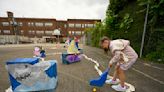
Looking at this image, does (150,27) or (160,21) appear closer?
(160,21)

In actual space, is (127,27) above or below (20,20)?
below

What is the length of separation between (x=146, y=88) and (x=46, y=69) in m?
3.05

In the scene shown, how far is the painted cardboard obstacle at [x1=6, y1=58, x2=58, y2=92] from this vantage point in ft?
14.7

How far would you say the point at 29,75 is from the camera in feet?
14.9

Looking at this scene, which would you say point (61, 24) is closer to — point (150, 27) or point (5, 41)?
point (5, 41)

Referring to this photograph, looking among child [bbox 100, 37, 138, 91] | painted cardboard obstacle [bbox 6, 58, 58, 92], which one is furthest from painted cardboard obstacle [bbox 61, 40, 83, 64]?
child [bbox 100, 37, 138, 91]

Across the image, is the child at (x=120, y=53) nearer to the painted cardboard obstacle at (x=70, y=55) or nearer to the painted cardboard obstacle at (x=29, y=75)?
the painted cardboard obstacle at (x=29, y=75)

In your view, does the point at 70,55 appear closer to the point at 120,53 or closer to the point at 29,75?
the point at 29,75

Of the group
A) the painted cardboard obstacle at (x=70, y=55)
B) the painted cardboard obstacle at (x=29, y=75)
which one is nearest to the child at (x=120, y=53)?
the painted cardboard obstacle at (x=29, y=75)

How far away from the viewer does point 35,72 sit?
4559 mm

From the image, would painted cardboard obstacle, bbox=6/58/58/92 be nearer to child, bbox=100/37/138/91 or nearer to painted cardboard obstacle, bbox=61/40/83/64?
child, bbox=100/37/138/91

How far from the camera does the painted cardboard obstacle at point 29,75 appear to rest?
4477mm

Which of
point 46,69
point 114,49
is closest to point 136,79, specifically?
point 114,49

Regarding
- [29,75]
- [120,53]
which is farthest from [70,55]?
[120,53]
